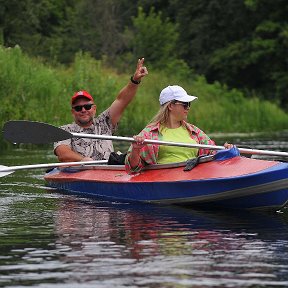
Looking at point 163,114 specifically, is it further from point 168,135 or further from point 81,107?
point 81,107

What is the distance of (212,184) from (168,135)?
0.89 m

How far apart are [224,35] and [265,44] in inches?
148

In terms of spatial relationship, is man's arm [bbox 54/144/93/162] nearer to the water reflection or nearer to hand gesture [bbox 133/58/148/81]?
hand gesture [bbox 133/58/148/81]

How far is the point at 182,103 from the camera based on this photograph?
33.0 feet

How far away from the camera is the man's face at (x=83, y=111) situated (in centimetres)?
1198

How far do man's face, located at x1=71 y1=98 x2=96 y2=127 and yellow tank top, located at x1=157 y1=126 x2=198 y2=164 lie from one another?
1.78 meters

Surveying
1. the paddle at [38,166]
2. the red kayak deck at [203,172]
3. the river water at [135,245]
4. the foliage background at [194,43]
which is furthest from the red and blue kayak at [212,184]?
the foliage background at [194,43]

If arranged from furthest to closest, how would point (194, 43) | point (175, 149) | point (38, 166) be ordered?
point (194, 43) < point (38, 166) < point (175, 149)

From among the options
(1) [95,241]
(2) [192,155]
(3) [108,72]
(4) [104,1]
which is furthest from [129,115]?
(4) [104,1]

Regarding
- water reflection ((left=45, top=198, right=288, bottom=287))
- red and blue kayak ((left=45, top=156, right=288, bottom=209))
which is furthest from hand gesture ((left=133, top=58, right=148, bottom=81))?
water reflection ((left=45, top=198, right=288, bottom=287))

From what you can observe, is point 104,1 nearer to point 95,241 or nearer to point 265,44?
point 265,44

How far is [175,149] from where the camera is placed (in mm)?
10469

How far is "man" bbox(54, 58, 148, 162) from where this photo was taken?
12.0 metres

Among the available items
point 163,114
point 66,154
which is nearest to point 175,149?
point 163,114
